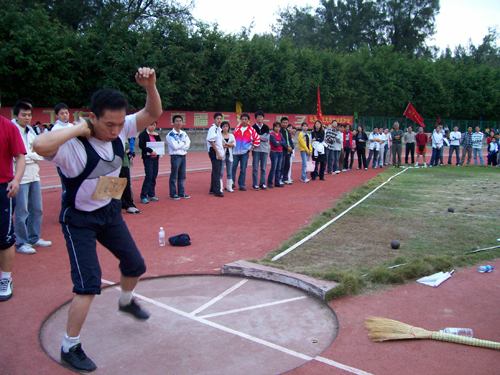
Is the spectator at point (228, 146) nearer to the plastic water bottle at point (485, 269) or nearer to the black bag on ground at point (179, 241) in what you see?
the black bag on ground at point (179, 241)

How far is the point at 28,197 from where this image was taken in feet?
20.0

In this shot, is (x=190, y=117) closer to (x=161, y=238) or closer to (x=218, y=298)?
(x=161, y=238)

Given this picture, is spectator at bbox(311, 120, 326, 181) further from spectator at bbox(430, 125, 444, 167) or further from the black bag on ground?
the black bag on ground

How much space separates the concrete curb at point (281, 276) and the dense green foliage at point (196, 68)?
1979cm

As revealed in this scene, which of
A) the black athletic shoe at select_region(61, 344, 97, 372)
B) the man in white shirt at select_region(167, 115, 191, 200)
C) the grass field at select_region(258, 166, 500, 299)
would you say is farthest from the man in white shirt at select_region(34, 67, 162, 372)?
the man in white shirt at select_region(167, 115, 191, 200)

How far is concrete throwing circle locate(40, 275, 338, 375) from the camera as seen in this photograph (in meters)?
3.20

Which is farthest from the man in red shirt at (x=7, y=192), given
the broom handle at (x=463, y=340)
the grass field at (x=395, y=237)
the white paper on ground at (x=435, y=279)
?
the white paper on ground at (x=435, y=279)

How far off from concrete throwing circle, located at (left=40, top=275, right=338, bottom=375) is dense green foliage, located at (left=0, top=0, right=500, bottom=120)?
20.1 meters

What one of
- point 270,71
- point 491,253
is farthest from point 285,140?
point 270,71

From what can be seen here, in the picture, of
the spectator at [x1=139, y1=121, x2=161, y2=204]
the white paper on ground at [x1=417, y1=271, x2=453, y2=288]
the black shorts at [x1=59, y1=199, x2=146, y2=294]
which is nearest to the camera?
the black shorts at [x1=59, y1=199, x2=146, y2=294]

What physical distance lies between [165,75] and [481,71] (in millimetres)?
36574

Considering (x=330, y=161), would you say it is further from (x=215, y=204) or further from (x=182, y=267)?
(x=182, y=267)

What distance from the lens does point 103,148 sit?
3.20m

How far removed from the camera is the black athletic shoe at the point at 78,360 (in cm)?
306
